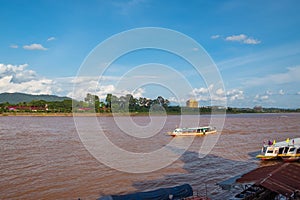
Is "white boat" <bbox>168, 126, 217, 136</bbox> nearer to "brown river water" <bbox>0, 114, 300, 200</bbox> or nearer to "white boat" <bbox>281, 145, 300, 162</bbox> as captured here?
"brown river water" <bbox>0, 114, 300, 200</bbox>

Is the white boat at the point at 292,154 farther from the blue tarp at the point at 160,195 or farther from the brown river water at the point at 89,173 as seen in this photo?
the blue tarp at the point at 160,195

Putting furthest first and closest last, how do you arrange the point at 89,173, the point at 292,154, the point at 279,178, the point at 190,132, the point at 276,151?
the point at 190,132, the point at 276,151, the point at 292,154, the point at 89,173, the point at 279,178

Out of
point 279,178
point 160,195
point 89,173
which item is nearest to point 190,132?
point 89,173

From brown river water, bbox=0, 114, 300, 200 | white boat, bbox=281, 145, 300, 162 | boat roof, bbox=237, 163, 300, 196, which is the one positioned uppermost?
boat roof, bbox=237, 163, 300, 196

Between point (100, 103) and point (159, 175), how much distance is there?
6815 centimetres

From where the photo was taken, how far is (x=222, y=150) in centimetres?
2384

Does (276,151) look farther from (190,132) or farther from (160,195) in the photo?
(190,132)

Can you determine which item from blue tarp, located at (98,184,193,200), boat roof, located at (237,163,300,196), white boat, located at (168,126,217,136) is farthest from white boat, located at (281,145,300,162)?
white boat, located at (168,126,217,136)

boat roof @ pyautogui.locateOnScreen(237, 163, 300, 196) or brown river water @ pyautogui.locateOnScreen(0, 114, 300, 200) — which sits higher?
boat roof @ pyautogui.locateOnScreen(237, 163, 300, 196)

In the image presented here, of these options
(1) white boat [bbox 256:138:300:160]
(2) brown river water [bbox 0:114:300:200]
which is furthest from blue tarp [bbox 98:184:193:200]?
(1) white boat [bbox 256:138:300:160]

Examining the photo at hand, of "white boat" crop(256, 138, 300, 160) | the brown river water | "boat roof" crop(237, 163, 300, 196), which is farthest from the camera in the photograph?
"white boat" crop(256, 138, 300, 160)

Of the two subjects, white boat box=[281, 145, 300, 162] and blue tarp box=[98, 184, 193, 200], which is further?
white boat box=[281, 145, 300, 162]

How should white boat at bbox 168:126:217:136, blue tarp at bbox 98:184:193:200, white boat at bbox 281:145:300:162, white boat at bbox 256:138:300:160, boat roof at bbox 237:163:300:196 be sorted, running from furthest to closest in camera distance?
white boat at bbox 168:126:217:136 → white boat at bbox 256:138:300:160 → white boat at bbox 281:145:300:162 → boat roof at bbox 237:163:300:196 → blue tarp at bbox 98:184:193:200

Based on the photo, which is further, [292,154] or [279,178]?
[292,154]
